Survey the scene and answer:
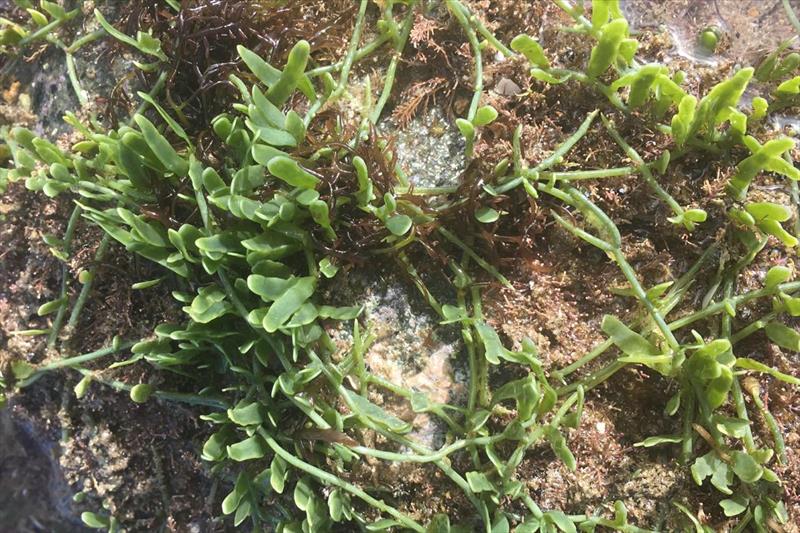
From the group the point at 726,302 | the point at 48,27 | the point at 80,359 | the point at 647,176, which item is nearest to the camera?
the point at 726,302

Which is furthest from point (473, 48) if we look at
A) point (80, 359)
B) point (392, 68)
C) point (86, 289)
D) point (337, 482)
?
point (80, 359)

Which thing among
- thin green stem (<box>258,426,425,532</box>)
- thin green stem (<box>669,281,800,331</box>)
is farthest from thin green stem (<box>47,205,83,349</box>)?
thin green stem (<box>669,281,800,331</box>)

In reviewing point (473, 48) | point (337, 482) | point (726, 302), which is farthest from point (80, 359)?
point (726, 302)

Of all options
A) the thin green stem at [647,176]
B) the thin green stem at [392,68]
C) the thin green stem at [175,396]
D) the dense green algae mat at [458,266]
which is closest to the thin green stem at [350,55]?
the dense green algae mat at [458,266]

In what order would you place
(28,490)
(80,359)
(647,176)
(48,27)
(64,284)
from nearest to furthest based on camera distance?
(647,176) < (80,359) < (64,284) < (48,27) < (28,490)

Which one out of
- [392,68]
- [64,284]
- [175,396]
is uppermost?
[392,68]

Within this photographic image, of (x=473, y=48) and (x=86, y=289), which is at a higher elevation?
(x=473, y=48)

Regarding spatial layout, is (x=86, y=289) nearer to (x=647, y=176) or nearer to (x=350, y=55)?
(x=350, y=55)

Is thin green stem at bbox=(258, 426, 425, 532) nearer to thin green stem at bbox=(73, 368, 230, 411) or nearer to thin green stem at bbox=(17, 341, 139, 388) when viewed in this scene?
thin green stem at bbox=(73, 368, 230, 411)

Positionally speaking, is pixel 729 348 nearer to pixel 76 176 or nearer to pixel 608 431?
pixel 608 431

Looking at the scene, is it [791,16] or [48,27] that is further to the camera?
[48,27]
